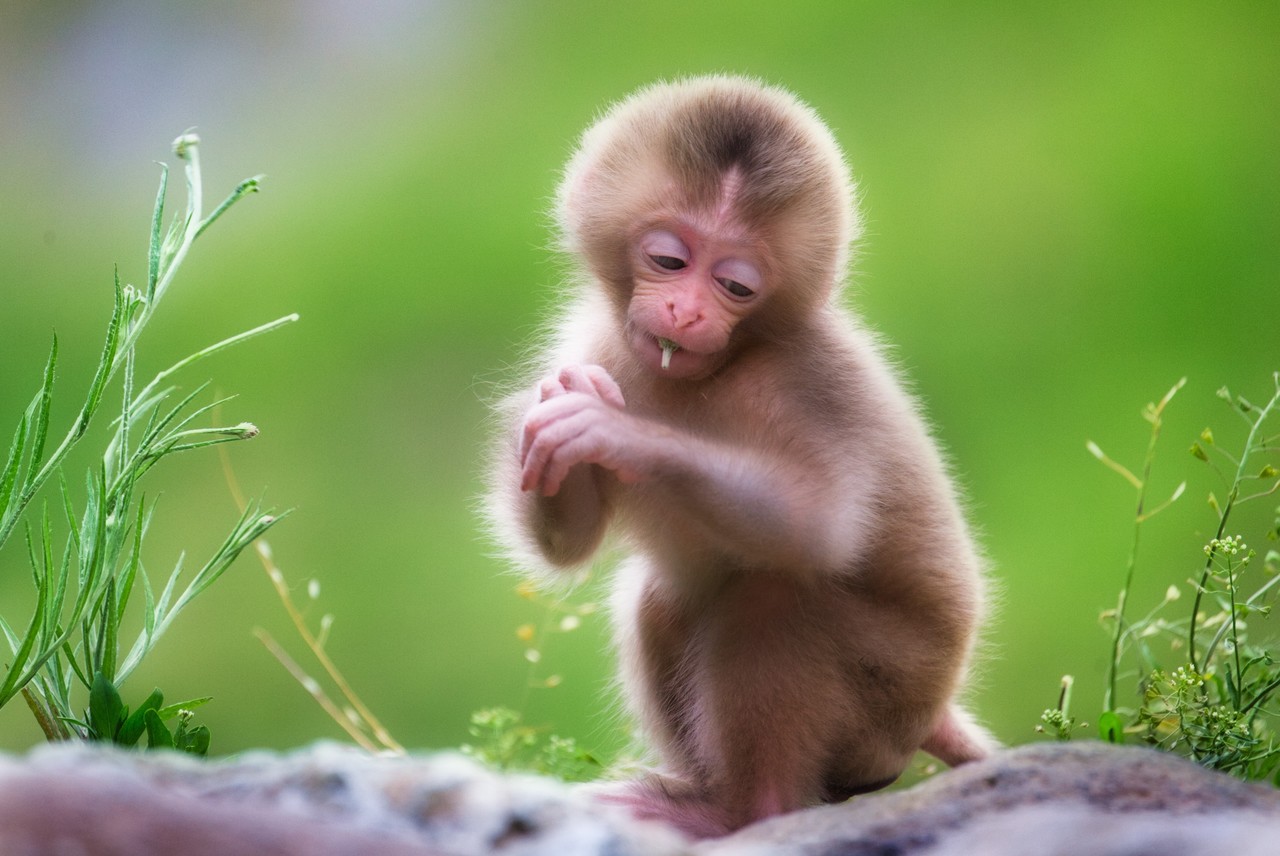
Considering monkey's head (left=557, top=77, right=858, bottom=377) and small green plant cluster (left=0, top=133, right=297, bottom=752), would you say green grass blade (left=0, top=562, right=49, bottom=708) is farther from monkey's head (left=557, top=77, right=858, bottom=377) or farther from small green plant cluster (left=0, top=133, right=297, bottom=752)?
monkey's head (left=557, top=77, right=858, bottom=377)

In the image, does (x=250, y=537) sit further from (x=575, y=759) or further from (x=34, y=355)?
(x=34, y=355)

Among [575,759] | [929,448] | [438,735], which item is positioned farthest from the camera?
[438,735]

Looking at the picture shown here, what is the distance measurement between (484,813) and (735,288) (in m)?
1.09

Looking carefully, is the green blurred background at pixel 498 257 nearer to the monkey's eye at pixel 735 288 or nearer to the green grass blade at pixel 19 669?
the monkey's eye at pixel 735 288

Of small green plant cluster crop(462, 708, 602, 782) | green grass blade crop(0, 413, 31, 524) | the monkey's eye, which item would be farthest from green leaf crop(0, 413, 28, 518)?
the monkey's eye

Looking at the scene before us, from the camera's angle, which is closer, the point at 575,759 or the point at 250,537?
the point at 250,537

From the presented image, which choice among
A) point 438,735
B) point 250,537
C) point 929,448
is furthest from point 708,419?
point 438,735

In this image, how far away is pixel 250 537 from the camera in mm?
2186

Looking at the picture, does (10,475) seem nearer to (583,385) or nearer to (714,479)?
(583,385)

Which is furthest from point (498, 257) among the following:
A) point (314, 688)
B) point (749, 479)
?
point (749, 479)

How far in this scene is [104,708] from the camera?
78.5 inches

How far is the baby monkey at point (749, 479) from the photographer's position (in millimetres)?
2078

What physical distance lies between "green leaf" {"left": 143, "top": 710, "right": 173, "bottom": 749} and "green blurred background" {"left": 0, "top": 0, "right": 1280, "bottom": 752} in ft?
5.48

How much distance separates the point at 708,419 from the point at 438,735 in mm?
1775
